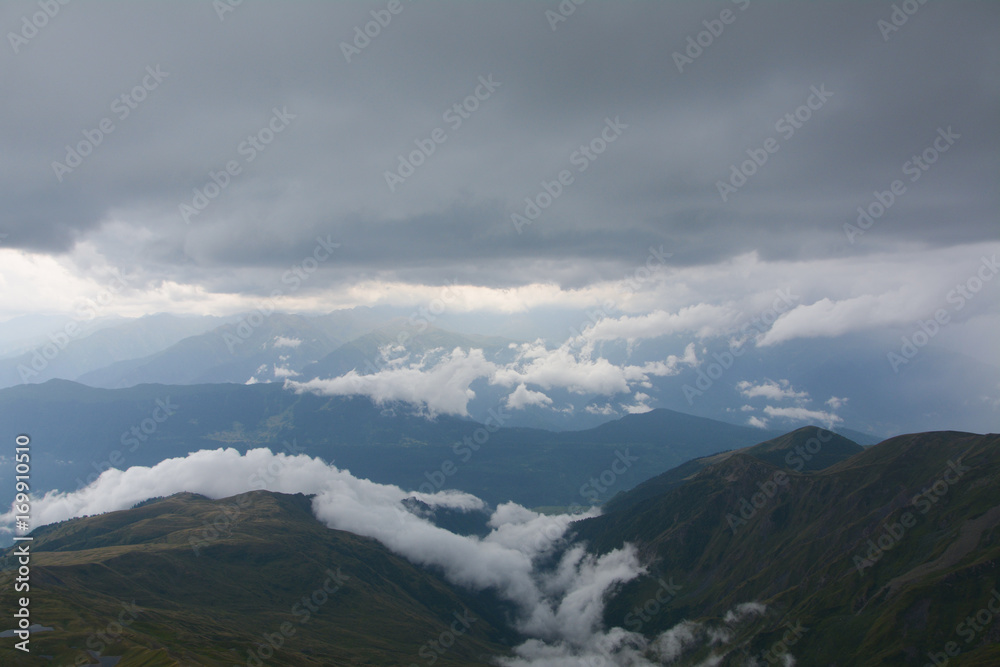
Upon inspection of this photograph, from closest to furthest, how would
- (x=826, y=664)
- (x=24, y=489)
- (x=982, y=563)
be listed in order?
(x=24, y=489), (x=982, y=563), (x=826, y=664)

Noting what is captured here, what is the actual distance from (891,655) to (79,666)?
25271 cm

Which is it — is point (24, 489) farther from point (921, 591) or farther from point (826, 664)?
point (921, 591)

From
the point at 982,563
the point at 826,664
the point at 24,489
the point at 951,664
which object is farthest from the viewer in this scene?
the point at 826,664

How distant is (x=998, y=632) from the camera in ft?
538

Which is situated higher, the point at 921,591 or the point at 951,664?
the point at 921,591

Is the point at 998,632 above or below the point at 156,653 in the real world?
below

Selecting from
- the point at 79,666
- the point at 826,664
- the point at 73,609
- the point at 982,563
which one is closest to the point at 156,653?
the point at 79,666

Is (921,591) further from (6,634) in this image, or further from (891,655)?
(6,634)

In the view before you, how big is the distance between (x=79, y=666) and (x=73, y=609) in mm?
61317

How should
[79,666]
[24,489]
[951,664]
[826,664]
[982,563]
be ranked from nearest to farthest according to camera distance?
[24,489] → [79,666] → [951,664] → [982,563] → [826,664]

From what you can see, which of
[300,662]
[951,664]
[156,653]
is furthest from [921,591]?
[156,653]

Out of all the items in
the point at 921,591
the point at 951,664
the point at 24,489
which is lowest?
the point at 951,664

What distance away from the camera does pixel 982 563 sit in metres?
182

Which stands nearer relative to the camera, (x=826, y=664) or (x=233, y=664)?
(x=233, y=664)
